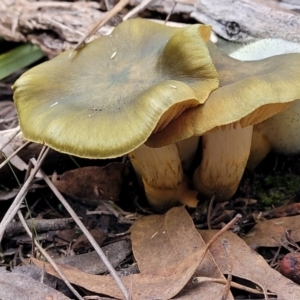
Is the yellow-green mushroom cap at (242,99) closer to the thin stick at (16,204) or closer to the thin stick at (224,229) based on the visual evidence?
the thin stick at (224,229)

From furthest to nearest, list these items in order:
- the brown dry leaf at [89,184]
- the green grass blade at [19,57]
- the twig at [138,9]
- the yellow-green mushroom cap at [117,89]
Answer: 1. the green grass blade at [19,57]
2. the twig at [138,9]
3. the brown dry leaf at [89,184]
4. the yellow-green mushroom cap at [117,89]

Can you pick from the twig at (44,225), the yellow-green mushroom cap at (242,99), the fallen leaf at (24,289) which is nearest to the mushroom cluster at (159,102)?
the yellow-green mushroom cap at (242,99)

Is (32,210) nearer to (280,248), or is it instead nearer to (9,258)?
(9,258)

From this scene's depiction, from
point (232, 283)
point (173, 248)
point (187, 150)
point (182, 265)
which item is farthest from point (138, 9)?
point (232, 283)

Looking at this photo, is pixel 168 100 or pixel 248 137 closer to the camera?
pixel 168 100

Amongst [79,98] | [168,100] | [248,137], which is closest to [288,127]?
[248,137]

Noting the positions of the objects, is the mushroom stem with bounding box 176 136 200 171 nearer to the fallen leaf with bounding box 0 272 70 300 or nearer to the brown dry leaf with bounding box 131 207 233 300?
the brown dry leaf with bounding box 131 207 233 300

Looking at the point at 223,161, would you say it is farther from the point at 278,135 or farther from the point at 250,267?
the point at 250,267
